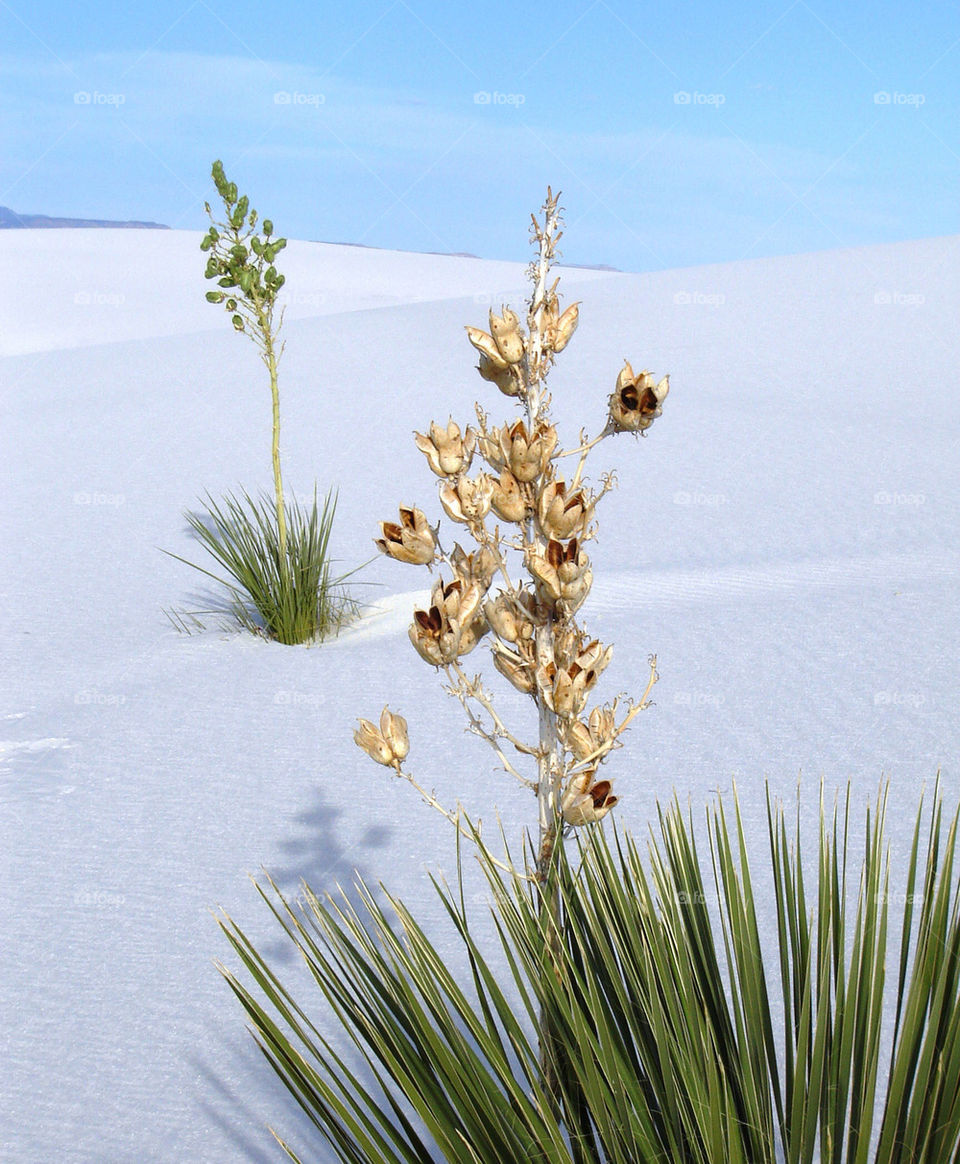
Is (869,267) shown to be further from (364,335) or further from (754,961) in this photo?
(754,961)

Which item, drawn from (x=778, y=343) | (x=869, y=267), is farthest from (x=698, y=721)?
(x=869, y=267)

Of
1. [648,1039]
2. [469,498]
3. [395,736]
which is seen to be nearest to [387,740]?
[395,736]

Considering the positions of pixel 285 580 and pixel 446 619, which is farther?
pixel 285 580

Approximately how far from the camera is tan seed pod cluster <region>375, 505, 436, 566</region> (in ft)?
3.67

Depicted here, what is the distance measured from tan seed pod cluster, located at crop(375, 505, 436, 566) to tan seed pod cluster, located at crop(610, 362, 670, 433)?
0.23m

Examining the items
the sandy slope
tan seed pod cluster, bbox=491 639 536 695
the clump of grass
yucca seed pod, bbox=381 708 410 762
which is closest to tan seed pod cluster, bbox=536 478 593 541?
tan seed pod cluster, bbox=491 639 536 695

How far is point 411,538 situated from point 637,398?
0.27 metres

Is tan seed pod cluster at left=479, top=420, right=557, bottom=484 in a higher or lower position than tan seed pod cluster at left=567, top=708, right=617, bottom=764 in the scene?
higher

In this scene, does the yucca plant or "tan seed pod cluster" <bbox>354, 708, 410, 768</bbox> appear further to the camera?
"tan seed pod cluster" <bbox>354, 708, 410, 768</bbox>

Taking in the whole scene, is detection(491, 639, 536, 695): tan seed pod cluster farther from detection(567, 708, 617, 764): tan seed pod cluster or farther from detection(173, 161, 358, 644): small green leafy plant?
detection(173, 161, 358, 644): small green leafy plant

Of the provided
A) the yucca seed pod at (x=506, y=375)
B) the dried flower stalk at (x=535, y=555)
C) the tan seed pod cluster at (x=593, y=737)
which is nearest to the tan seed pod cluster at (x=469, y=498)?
the dried flower stalk at (x=535, y=555)

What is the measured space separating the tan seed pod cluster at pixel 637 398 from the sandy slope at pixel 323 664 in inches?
53.0

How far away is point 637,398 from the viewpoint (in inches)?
44.1

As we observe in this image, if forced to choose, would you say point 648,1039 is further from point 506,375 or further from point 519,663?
point 506,375
